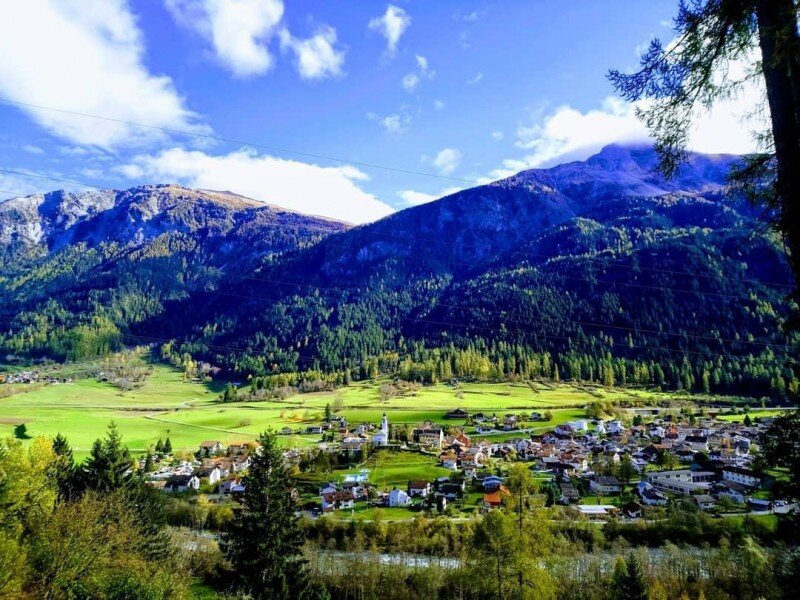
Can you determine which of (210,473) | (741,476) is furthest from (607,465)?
(210,473)

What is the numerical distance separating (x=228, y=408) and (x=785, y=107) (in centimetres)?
11881

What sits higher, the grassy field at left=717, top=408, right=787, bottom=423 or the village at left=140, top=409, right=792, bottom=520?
the grassy field at left=717, top=408, right=787, bottom=423

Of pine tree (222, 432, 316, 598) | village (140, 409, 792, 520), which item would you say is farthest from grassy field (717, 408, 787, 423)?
pine tree (222, 432, 316, 598)

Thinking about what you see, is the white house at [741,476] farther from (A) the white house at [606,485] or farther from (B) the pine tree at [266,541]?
(B) the pine tree at [266,541]

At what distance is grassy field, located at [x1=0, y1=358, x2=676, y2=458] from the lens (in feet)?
267

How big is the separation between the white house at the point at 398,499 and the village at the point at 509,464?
0.43 feet

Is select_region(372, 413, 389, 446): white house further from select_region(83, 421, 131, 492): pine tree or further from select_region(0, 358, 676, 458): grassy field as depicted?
select_region(83, 421, 131, 492): pine tree

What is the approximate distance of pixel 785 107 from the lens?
5.36 meters

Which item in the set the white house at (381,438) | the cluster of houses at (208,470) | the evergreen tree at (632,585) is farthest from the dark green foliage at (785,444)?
the white house at (381,438)

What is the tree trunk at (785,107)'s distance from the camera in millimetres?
5227

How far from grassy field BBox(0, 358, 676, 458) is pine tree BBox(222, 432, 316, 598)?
3656 centimetres

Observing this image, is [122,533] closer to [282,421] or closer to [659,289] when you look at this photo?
[282,421]

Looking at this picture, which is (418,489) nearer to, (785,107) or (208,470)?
(208,470)

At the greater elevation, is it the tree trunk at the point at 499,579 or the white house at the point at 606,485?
the tree trunk at the point at 499,579
